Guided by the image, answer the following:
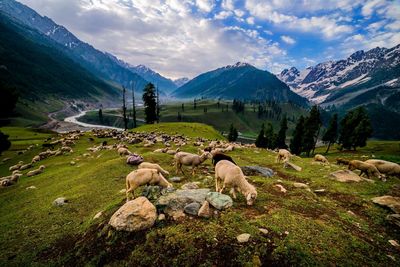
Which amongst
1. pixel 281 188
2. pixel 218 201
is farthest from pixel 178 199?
pixel 281 188

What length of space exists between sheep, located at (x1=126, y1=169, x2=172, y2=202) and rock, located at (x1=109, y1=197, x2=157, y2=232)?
2.20 meters

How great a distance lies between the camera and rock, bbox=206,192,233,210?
10039mm

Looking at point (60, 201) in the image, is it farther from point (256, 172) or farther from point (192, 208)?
point (256, 172)

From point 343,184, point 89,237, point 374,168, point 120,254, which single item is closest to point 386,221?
point 343,184

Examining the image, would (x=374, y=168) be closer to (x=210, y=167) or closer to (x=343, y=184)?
(x=343, y=184)

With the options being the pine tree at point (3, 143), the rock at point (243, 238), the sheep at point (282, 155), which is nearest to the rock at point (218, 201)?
the rock at point (243, 238)

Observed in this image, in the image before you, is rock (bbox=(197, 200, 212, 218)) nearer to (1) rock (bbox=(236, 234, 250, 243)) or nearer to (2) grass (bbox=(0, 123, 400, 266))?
(2) grass (bbox=(0, 123, 400, 266))

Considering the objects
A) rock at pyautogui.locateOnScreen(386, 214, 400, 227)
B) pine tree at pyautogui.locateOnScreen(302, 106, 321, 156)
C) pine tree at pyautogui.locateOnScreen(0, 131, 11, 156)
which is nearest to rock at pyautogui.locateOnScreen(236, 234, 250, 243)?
rock at pyautogui.locateOnScreen(386, 214, 400, 227)

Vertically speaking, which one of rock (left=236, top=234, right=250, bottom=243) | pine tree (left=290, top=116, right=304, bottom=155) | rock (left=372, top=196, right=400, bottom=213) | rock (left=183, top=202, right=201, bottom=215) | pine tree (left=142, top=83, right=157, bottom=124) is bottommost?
pine tree (left=290, top=116, right=304, bottom=155)

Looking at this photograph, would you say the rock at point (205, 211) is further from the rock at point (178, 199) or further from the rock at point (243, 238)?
the rock at point (243, 238)

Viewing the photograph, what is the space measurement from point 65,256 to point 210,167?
13.1 metres

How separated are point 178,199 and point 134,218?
7.04 ft

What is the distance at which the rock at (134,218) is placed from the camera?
29.9 feet

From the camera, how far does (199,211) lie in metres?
9.59
